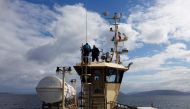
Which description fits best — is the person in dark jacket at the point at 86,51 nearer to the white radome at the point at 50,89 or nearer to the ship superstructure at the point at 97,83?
the ship superstructure at the point at 97,83

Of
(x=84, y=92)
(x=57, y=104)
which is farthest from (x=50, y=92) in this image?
(x=84, y=92)

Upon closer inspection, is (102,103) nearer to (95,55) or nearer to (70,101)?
(95,55)

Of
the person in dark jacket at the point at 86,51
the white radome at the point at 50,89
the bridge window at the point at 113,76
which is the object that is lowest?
the white radome at the point at 50,89

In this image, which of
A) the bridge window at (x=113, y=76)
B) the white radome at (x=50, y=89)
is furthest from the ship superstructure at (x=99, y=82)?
the white radome at (x=50, y=89)

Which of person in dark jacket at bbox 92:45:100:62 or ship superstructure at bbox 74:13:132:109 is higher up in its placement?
person in dark jacket at bbox 92:45:100:62

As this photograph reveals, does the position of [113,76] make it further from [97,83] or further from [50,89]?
[50,89]

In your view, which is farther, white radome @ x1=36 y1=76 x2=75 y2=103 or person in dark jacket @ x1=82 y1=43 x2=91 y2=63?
white radome @ x1=36 y1=76 x2=75 y2=103

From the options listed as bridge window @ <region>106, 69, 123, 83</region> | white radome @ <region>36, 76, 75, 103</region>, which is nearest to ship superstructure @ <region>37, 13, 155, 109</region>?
bridge window @ <region>106, 69, 123, 83</region>

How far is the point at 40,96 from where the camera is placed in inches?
1299

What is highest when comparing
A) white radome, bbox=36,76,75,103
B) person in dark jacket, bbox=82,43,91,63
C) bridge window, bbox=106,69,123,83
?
person in dark jacket, bbox=82,43,91,63

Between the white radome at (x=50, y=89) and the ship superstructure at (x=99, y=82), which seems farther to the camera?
the white radome at (x=50, y=89)

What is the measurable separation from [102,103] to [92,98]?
0.96 meters

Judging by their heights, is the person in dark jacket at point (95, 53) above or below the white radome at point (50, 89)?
above

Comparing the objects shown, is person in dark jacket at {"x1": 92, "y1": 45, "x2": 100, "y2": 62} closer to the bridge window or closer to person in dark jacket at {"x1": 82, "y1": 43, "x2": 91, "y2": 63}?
person in dark jacket at {"x1": 82, "y1": 43, "x2": 91, "y2": 63}
